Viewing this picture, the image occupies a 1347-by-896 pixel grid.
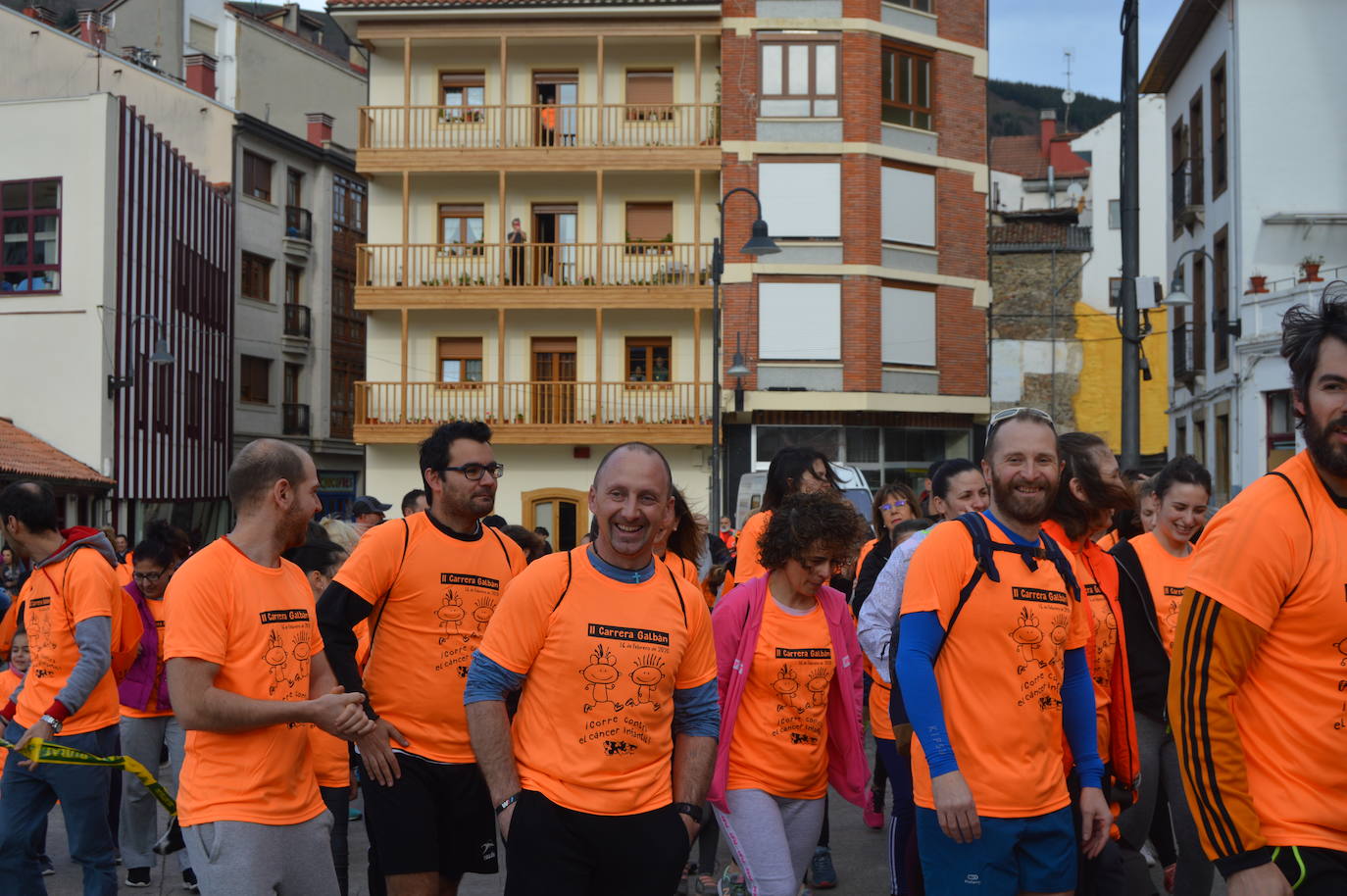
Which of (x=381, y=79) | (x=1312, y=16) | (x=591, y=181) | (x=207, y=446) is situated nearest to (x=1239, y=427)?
(x=1312, y=16)

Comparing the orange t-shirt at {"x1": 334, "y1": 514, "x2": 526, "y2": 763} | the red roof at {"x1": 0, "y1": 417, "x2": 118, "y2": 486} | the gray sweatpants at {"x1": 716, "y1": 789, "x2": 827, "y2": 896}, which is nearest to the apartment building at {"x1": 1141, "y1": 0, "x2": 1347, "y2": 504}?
the gray sweatpants at {"x1": 716, "y1": 789, "x2": 827, "y2": 896}

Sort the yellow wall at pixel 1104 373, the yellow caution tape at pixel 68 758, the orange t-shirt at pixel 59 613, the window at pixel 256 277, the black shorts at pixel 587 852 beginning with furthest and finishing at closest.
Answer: the yellow wall at pixel 1104 373, the window at pixel 256 277, the orange t-shirt at pixel 59 613, the yellow caution tape at pixel 68 758, the black shorts at pixel 587 852

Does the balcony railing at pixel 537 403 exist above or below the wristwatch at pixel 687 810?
above

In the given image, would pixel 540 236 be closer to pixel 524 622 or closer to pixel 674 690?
pixel 674 690

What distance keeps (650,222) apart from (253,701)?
29839 millimetres

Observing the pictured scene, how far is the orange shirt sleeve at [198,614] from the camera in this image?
4.32m

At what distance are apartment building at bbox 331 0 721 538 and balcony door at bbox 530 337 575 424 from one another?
0.05 m

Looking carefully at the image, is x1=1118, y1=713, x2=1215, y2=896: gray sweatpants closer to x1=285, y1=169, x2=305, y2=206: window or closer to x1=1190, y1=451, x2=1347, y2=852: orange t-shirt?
x1=1190, y1=451, x2=1347, y2=852: orange t-shirt

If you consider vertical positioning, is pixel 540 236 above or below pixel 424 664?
above

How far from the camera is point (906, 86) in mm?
32969

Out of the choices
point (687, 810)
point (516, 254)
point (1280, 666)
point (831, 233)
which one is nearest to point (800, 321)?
point (831, 233)

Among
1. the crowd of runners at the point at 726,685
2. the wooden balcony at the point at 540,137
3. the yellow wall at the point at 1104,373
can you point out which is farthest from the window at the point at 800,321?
the crowd of runners at the point at 726,685

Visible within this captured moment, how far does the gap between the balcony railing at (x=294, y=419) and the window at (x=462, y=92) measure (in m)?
13.9

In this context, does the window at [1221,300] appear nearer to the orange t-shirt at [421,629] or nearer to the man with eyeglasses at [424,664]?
the man with eyeglasses at [424,664]
